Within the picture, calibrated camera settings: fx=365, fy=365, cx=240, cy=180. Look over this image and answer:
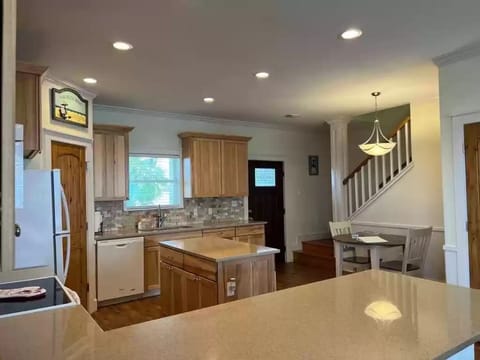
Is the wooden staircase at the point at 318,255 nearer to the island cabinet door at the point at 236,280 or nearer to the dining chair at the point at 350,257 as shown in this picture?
the dining chair at the point at 350,257

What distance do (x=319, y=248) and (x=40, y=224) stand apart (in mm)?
4889

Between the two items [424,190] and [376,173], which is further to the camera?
[376,173]

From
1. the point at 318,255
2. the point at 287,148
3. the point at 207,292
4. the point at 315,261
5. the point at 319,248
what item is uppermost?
the point at 287,148

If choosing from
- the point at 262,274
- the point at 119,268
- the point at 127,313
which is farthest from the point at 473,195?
the point at 119,268

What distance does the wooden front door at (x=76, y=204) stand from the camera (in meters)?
3.91

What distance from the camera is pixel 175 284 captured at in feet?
11.4

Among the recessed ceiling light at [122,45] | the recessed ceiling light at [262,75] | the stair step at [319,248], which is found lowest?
the stair step at [319,248]

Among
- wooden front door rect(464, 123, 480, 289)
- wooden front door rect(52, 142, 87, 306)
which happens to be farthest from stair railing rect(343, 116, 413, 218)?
wooden front door rect(52, 142, 87, 306)

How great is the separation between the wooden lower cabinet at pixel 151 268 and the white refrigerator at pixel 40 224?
181cm

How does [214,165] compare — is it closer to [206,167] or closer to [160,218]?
[206,167]

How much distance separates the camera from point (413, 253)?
4117 mm

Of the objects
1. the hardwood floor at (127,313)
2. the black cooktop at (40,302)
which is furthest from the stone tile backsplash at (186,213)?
the black cooktop at (40,302)

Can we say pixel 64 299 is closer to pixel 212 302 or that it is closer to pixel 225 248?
pixel 212 302

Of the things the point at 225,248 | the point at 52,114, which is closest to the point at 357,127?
the point at 225,248
